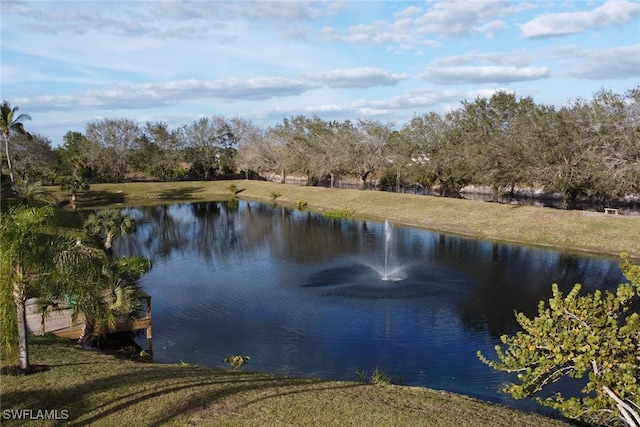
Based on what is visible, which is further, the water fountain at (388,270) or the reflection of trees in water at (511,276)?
the water fountain at (388,270)

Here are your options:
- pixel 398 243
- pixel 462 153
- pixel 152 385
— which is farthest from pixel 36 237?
pixel 462 153

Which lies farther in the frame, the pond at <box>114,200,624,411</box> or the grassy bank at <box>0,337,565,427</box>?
the pond at <box>114,200,624,411</box>

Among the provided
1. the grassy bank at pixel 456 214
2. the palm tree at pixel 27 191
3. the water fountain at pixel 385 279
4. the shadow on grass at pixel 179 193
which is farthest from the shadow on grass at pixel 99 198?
the water fountain at pixel 385 279

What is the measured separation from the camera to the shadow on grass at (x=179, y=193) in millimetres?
96312

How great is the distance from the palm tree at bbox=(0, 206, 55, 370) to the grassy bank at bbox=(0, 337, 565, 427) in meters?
1.23

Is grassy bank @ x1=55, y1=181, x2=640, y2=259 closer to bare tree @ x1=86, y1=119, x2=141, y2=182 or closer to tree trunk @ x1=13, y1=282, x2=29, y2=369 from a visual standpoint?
bare tree @ x1=86, y1=119, x2=141, y2=182

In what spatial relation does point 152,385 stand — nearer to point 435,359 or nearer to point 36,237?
point 36,237

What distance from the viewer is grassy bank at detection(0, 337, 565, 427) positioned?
1252 centimetres

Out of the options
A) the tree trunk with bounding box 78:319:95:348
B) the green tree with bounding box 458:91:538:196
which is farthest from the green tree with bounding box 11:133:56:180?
the tree trunk with bounding box 78:319:95:348

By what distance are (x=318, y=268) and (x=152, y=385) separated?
78.2 ft

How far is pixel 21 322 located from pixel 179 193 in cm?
8760

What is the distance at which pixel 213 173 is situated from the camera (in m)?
124

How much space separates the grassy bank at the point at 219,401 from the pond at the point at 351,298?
13.1ft

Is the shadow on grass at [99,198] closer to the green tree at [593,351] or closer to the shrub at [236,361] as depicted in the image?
the shrub at [236,361]
